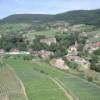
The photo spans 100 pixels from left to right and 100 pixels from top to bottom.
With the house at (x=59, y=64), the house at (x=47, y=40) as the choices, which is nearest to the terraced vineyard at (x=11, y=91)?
the house at (x=59, y=64)

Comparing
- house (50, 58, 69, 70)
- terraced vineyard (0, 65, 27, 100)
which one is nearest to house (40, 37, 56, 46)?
house (50, 58, 69, 70)

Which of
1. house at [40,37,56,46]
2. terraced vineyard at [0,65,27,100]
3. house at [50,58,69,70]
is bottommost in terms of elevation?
house at [40,37,56,46]

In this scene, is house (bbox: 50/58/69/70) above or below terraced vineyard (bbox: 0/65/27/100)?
Answer: below

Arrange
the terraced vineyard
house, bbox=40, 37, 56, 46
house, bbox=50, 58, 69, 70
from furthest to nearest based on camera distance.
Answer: house, bbox=40, 37, 56, 46 → house, bbox=50, 58, 69, 70 → the terraced vineyard

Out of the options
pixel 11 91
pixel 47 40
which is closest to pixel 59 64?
pixel 11 91

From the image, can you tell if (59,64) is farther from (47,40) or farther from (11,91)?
(47,40)

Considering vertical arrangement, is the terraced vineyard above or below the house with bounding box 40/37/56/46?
above

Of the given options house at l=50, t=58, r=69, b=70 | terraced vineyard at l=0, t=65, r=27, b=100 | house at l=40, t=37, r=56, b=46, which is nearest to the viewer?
terraced vineyard at l=0, t=65, r=27, b=100

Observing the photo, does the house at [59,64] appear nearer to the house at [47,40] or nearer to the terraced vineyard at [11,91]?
the terraced vineyard at [11,91]

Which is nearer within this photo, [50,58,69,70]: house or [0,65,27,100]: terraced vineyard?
[0,65,27,100]: terraced vineyard

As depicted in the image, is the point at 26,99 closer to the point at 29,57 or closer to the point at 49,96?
the point at 49,96

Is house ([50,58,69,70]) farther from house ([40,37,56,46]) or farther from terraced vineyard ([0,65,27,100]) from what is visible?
house ([40,37,56,46])

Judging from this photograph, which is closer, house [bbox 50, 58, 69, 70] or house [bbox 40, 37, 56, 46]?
house [bbox 50, 58, 69, 70]
